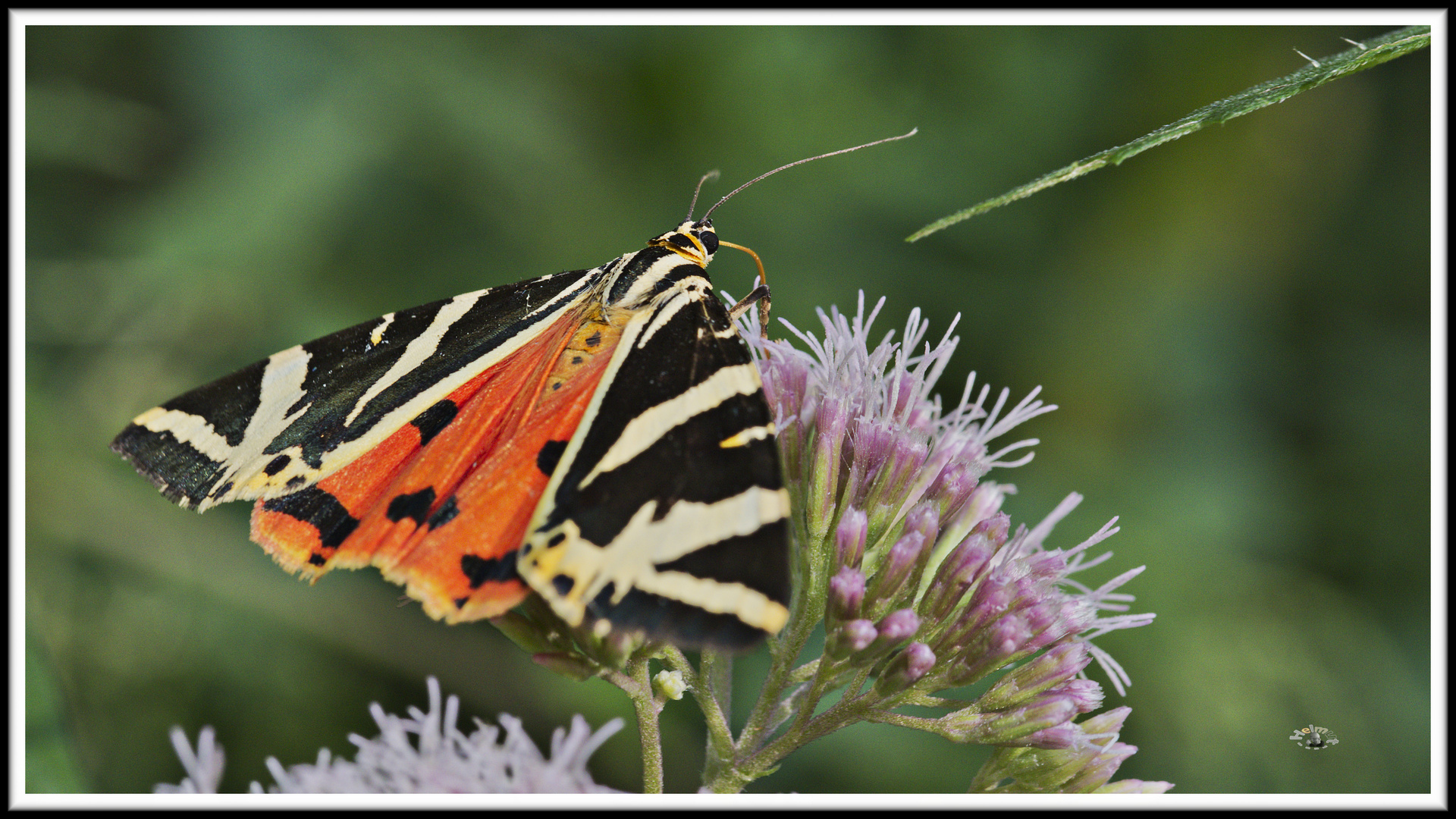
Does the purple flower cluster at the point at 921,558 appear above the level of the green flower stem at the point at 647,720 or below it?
above

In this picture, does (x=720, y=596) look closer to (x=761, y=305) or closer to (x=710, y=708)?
(x=710, y=708)

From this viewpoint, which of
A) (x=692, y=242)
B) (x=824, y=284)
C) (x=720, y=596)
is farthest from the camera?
(x=824, y=284)

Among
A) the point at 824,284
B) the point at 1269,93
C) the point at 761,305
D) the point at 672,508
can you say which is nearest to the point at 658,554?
the point at 672,508

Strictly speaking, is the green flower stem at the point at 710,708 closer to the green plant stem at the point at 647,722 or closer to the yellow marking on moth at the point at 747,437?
the green plant stem at the point at 647,722

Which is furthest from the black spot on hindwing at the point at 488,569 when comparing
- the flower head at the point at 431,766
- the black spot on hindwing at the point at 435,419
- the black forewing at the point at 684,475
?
the black spot on hindwing at the point at 435,419

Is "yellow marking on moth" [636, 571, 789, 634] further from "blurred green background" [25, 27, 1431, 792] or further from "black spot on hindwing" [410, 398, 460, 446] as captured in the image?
"blurred green background" [25, 27, 1431, 792]

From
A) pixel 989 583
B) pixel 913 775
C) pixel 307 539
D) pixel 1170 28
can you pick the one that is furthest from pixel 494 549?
pixel 1170 28

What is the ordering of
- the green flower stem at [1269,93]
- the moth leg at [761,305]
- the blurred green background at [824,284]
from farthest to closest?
the blurred green background at [824,284] < the moth leg at [761,305] < the green flower stem at [1269,93]
